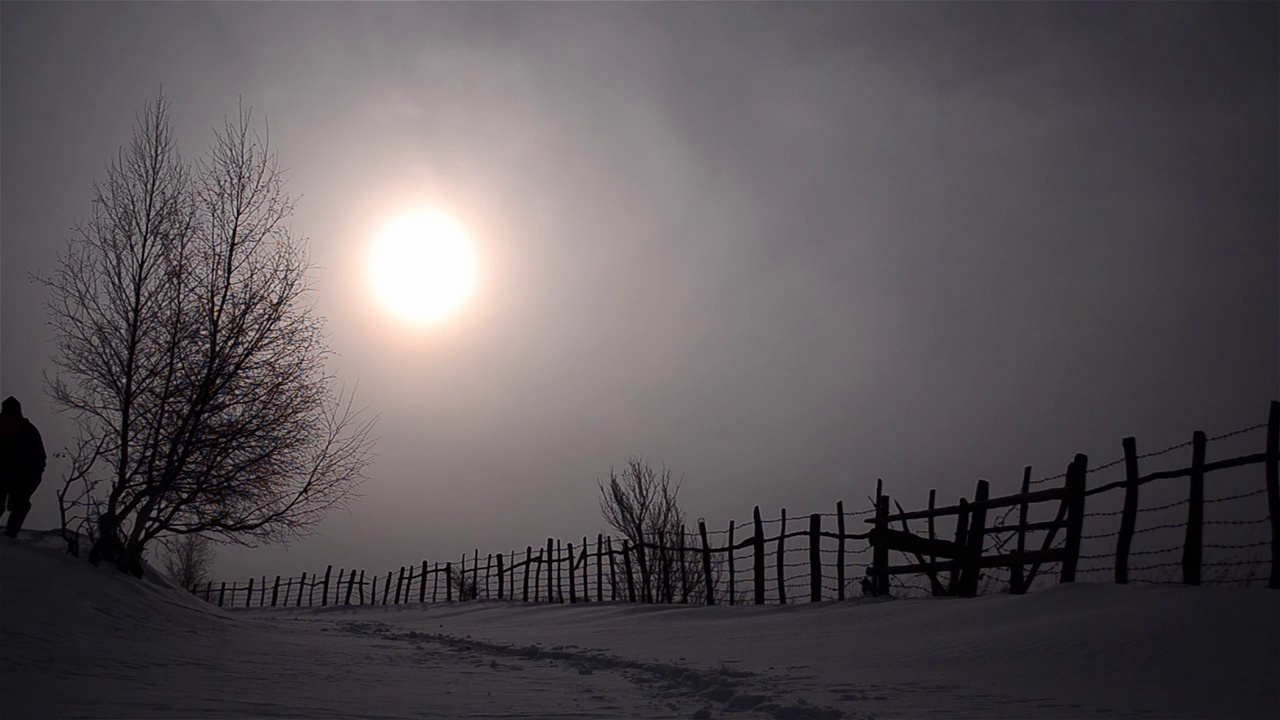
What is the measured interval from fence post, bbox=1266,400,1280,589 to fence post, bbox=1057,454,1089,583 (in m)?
2.21

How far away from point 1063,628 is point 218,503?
10.4m

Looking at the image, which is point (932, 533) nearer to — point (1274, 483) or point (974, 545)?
point (974, 545)

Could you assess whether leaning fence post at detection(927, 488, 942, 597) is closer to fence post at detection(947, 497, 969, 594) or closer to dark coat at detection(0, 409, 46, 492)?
fence post at detection(947, 497, 969, 594)

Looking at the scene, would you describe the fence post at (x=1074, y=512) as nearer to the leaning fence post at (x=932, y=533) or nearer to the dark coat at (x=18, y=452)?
the leaning fence post at (x=932, y=533)

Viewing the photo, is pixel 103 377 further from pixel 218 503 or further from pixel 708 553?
pixel 708 553

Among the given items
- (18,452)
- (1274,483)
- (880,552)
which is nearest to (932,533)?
(880,552)

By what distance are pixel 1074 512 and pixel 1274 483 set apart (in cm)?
249

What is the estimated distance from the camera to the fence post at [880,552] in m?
12.5

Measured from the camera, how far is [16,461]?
31.7 ft

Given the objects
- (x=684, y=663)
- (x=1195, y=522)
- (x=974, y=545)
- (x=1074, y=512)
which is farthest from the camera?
(x=974, y=545)

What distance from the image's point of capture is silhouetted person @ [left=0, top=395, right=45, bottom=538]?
378 inches

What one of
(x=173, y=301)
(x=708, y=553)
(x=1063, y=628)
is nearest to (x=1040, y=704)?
(x=1063, y=628)

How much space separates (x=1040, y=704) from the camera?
478 centimetres

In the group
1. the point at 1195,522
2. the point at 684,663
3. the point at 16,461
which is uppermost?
the point at 16,461
